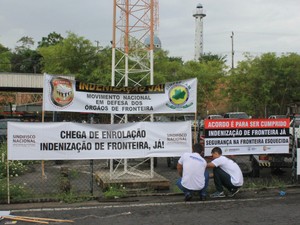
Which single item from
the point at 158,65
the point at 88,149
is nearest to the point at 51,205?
the point at 88,149

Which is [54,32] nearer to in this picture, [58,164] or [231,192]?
[58,164]

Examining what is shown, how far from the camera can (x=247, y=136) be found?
9.75 meters

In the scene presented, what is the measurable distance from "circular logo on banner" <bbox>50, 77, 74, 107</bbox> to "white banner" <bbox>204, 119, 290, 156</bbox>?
3183mm

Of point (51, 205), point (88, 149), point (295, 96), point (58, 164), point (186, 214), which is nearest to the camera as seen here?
point (186, 214)

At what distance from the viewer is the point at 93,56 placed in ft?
125

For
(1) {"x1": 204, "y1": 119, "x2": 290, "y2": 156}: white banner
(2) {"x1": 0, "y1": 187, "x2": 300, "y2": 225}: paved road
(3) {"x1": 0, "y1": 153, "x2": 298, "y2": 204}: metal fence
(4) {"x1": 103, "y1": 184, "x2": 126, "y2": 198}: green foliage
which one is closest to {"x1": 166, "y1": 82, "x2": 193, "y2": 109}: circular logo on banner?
(1) {"x1": 204, "y1": 119, "x2": 290, "y2": 156}: white banner

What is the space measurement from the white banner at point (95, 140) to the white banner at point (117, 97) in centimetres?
40

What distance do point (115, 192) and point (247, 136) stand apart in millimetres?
3450

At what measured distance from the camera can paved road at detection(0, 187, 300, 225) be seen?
691 cm

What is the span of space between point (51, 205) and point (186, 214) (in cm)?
271

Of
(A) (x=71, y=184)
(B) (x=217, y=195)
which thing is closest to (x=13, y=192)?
(A) (x=71, y=184)

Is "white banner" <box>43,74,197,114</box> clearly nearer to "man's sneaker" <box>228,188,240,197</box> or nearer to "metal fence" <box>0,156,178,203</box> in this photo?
"metal fence" <box>0,156,178,203</box>

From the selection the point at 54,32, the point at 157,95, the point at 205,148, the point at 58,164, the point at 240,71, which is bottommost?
the point at 58,164

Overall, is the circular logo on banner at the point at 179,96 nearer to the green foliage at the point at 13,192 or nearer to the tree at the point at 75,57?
the green foliage at the point at 13,192
